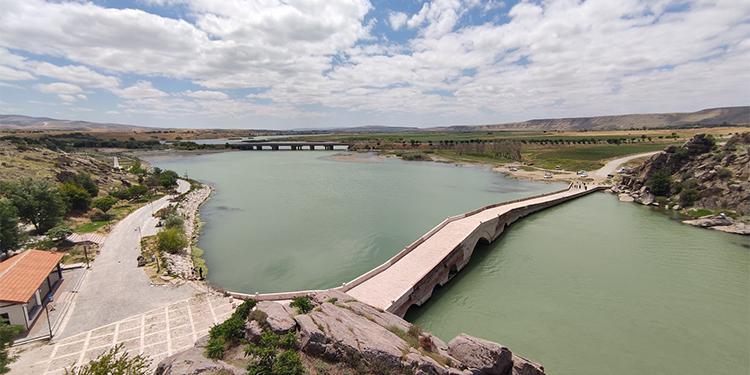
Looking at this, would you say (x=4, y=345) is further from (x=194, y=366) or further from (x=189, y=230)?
(x=189, y=230)

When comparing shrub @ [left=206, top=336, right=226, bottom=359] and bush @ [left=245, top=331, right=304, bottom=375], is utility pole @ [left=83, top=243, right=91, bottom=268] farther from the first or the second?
bush @ [left=245, top=331, right=304, bottom=375]

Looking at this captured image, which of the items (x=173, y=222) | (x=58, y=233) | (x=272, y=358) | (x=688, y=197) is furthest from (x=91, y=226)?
(x=688, y=197)

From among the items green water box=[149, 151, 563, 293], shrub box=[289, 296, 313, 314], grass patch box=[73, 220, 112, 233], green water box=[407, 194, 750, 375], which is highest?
shrub box=[289, 296, 313, 314]

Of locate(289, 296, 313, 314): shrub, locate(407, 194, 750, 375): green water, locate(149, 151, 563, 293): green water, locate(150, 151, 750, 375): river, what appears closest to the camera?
locate(289, 296, 313, 314): shrub

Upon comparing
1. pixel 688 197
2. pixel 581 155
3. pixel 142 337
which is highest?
pixel 581 155

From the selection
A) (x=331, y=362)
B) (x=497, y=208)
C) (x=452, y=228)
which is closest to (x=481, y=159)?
(x=497, y=208)

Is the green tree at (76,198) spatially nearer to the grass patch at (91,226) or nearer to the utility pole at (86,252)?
the grass patch at (91,226)

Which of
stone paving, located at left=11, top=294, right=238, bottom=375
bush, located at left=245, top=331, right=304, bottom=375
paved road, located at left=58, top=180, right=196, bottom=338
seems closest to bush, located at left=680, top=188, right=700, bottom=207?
stone paving, located at left=11, top=294, right=238, bottom=375
